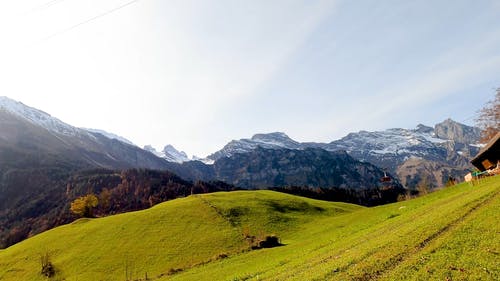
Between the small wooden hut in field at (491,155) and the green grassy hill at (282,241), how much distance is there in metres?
13.9

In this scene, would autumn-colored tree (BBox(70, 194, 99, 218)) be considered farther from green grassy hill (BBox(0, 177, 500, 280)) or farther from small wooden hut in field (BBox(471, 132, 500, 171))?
small wooden hut in field (BBox(471, 132, 500, 171))

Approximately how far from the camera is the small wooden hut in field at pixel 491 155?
7112cm

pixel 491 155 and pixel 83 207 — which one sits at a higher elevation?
pixel 491 155

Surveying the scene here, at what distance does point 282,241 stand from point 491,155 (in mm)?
46885

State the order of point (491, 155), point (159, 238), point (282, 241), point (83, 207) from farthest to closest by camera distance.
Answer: point (83, 207)
point (159, 238)
point (491, 155)
point (282, 241)

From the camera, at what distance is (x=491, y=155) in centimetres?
7356

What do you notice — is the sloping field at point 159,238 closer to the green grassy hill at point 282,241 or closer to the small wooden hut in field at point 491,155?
the green grassy hill at point 282,241

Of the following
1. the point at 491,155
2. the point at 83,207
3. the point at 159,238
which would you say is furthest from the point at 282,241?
the point at 83,207

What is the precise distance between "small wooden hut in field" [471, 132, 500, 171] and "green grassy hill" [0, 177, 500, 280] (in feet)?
45.5

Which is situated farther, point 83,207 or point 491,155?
point 83,207

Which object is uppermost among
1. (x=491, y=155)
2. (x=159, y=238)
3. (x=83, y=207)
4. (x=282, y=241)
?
(x=491, y=155)

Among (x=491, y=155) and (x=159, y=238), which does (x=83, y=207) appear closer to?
(x=159, y=238)

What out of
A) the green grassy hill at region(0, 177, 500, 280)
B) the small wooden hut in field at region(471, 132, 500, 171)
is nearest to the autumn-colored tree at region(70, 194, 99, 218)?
the green grassy hill at region(0, 177, 500, 280)

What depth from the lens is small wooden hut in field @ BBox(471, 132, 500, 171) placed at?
233 feet
